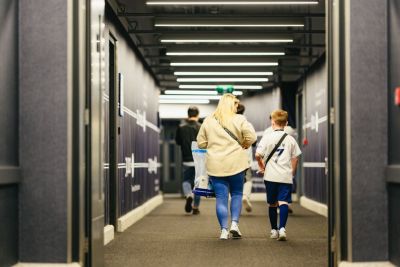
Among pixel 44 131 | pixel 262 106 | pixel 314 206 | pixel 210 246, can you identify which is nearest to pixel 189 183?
pixel 314 206

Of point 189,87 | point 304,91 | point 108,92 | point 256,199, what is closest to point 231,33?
point 108,92

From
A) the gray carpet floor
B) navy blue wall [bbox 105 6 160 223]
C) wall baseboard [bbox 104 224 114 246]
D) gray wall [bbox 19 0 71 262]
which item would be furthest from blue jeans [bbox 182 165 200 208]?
gray wall [bbox 19 0 71 262]

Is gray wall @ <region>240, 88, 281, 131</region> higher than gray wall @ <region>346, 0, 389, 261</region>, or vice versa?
gray wall @ <region>240, 88, 281, 131</region>

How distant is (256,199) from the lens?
16625 millimetres

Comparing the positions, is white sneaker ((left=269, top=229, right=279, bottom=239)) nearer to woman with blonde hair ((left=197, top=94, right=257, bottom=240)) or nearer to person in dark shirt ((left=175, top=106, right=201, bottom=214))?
woman with blonde hair ((left=197, top=94, right=257, bottom=240))

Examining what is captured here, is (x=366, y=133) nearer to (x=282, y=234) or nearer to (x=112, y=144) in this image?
(x=282, y=234)

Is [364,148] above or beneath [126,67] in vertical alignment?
beneath

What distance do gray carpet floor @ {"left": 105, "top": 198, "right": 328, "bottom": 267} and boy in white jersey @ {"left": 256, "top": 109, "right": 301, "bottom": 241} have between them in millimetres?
346

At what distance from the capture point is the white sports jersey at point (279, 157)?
7305mm

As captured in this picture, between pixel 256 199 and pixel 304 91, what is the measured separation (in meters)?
3.26

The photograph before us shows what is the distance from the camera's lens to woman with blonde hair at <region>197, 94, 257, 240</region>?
7.25 m

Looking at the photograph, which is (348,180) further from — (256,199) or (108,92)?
(256,199)

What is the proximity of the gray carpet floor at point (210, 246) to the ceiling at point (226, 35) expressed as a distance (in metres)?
2.42

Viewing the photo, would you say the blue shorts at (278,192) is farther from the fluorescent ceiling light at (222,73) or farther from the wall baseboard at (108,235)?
the fluorescent ceiling light at (222,73)
